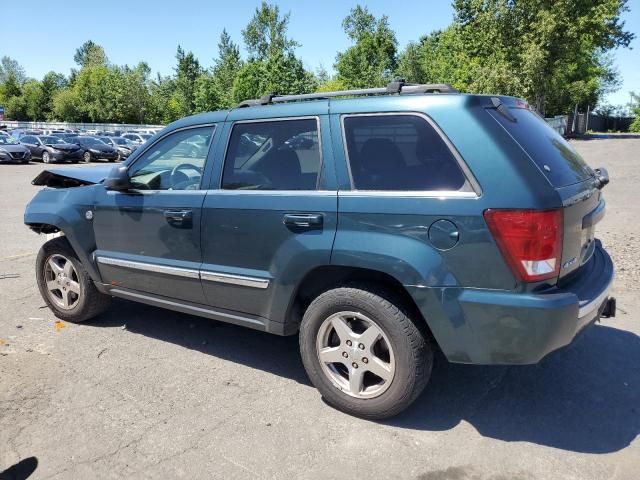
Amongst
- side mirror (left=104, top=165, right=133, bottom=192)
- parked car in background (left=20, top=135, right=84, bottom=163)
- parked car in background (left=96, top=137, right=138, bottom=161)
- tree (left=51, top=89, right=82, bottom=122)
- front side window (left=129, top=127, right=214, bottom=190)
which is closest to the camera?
front side window (left=129, top=127, right=214, bottom=190)

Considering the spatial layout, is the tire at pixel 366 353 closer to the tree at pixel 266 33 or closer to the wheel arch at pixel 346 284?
the wheel arch at pixel 346 284

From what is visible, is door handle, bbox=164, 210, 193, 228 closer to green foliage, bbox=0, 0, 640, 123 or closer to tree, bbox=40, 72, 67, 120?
green foliage, bbox=0, 0, 640, 123

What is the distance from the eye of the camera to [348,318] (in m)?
3.31

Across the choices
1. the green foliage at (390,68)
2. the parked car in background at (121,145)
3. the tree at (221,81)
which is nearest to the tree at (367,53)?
the green foliage at (390,68)

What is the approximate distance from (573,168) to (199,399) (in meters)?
2.81

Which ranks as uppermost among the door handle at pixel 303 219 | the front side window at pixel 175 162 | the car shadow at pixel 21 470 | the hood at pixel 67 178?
the front side window at pixel 175 162

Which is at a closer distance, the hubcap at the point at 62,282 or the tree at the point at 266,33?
the hubcap at the point at 62,282

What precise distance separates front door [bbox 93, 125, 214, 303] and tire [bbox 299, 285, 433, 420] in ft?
3.48

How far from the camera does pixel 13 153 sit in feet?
92.7

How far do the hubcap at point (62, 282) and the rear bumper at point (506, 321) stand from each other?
3.40 m

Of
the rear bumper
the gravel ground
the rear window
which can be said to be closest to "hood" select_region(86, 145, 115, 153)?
the gravel ground

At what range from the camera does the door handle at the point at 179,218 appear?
12.7 ft

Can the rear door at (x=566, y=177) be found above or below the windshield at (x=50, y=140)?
above

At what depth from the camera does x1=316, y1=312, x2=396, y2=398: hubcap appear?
3189 millimetres
